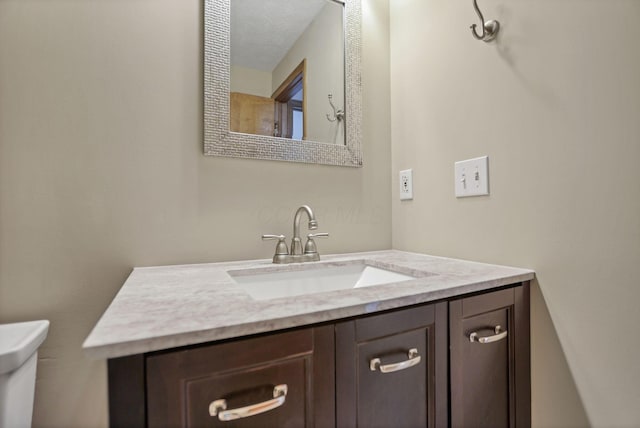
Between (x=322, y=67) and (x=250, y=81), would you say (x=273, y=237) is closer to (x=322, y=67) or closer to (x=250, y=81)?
(x=250, y=81)

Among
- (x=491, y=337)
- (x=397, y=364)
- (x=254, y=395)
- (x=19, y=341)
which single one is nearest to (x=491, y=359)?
(x=491, y=337)

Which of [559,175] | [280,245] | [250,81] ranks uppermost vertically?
[250,81]

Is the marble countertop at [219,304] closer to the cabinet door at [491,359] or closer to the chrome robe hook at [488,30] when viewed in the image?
the cabinet door at [491,359]

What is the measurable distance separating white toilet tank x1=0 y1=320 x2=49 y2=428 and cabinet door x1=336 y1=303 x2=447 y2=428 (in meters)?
0.73

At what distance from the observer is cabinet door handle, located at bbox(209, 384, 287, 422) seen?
46 cm

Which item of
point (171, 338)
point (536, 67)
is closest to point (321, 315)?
point (171, 338)

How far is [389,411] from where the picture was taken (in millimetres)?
609

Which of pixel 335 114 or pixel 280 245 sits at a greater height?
pixel 335 114

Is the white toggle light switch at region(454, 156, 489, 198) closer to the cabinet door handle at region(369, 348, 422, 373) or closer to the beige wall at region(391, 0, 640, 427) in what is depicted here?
the beige wall at region(391, 0, 640, 427)

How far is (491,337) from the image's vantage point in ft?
2.45

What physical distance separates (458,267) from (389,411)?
47cm

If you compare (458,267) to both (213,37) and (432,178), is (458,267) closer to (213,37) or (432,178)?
(432,178)

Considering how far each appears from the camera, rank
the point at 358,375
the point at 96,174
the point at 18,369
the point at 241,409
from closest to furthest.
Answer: the point at 241,409 < the point at 358,375 < the point at 18,369 < the point at 96,174

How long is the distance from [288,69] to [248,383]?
41.0 inches
